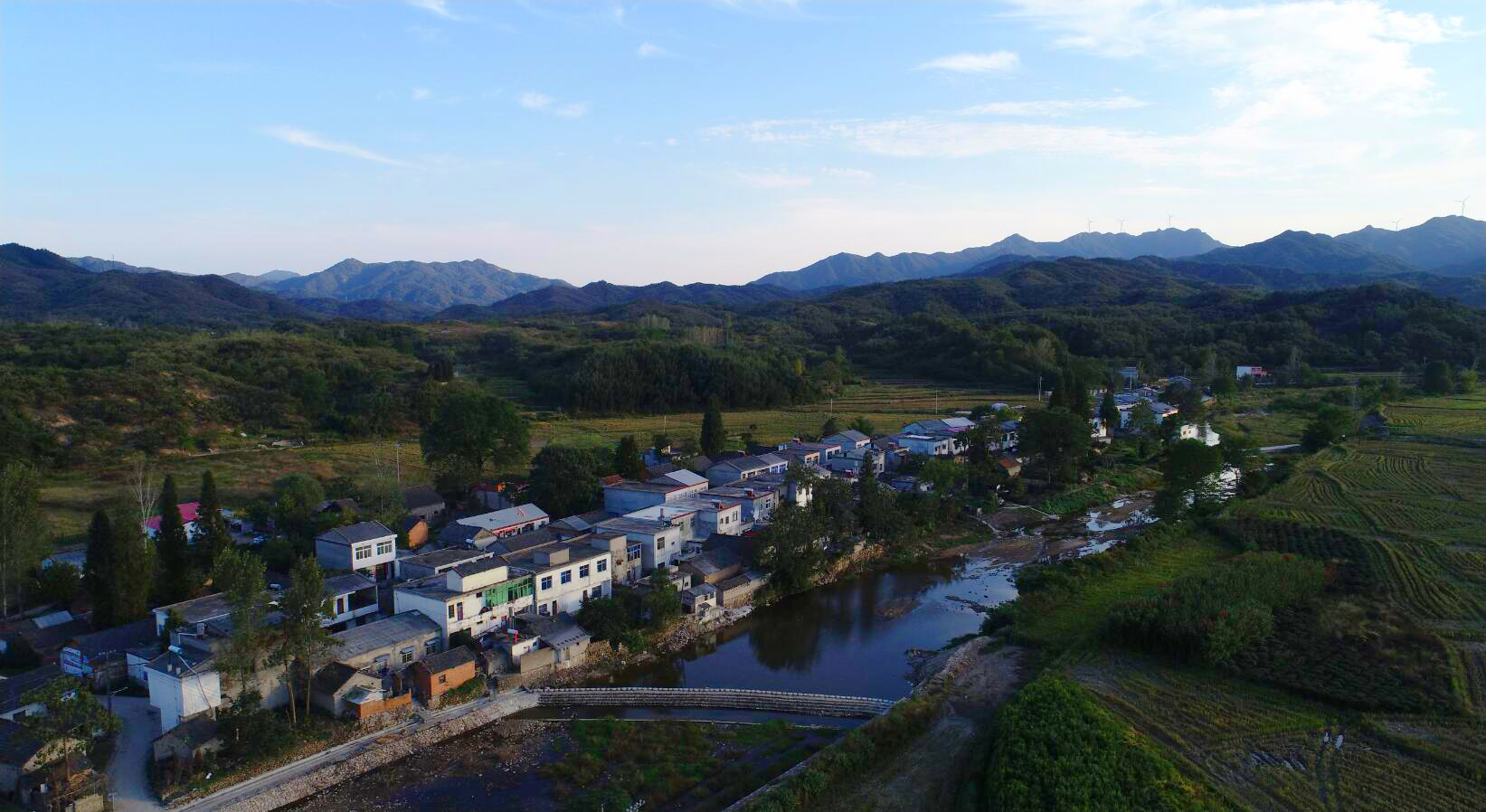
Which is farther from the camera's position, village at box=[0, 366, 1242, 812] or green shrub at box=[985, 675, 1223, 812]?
village at box=[0, 366, 1242, 812]

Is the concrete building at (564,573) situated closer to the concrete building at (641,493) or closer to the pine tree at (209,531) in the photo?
the concrete building at (641,493)

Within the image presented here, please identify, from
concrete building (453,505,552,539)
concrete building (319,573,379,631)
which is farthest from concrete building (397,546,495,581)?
concrete building (453,505,552,539)

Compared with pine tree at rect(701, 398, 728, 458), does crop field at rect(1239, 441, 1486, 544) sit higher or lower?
lower

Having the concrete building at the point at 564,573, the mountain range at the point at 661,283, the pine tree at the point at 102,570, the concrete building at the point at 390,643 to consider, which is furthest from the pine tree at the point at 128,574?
the mountain range at the point at 661,283

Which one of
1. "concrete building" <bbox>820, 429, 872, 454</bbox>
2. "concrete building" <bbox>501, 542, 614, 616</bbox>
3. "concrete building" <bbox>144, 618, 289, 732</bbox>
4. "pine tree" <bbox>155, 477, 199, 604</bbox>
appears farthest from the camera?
"concrete building" <bbox>820, 429, 872, 454</bbox>

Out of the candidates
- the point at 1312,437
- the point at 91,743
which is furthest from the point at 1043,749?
the point at 1312,437

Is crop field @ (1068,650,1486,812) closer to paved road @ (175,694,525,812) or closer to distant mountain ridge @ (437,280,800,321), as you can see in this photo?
paved road @ (175,694,525,812)

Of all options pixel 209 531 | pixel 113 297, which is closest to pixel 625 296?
pixel 113 297
